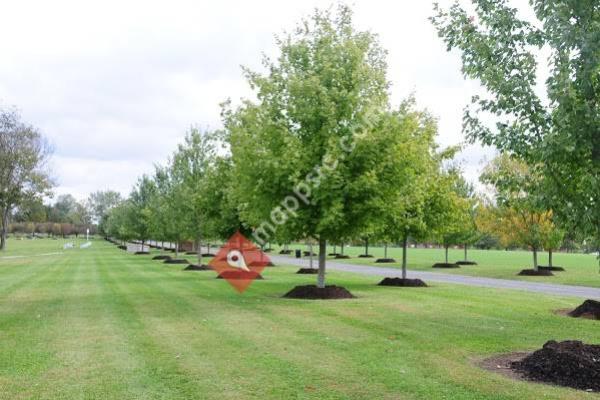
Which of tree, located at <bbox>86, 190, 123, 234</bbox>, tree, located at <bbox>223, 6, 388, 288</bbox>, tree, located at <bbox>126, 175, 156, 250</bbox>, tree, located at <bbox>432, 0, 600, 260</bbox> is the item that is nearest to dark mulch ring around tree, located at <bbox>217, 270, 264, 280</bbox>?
tree, located at <bbox>223, 6, 388, 288</bbox>

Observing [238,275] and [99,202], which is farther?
[99,202]

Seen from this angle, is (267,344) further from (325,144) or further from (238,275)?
(238,275)

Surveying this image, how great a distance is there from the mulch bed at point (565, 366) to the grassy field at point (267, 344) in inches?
16.6

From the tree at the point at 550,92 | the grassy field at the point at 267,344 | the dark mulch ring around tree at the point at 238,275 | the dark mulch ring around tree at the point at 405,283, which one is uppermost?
the tree at the point at 550,92

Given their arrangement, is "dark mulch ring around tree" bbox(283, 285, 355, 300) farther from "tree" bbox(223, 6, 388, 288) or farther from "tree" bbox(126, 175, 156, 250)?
"tree" bbox(126, 175, 156, 250)

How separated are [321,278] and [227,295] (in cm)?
291

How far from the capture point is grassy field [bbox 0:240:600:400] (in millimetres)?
7262

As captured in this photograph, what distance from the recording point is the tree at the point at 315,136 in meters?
16.3

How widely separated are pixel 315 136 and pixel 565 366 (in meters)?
10.3

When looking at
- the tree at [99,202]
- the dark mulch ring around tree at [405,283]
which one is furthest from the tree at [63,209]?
the dark mulch ring around tree at [405,283]

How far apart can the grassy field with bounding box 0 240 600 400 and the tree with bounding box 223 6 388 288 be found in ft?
8.08

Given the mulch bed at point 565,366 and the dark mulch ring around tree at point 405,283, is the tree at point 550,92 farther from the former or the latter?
the dark mulch ring around tree at point 405,283

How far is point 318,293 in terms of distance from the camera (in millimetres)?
17781

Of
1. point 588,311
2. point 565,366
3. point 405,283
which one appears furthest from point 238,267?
point 565,366
